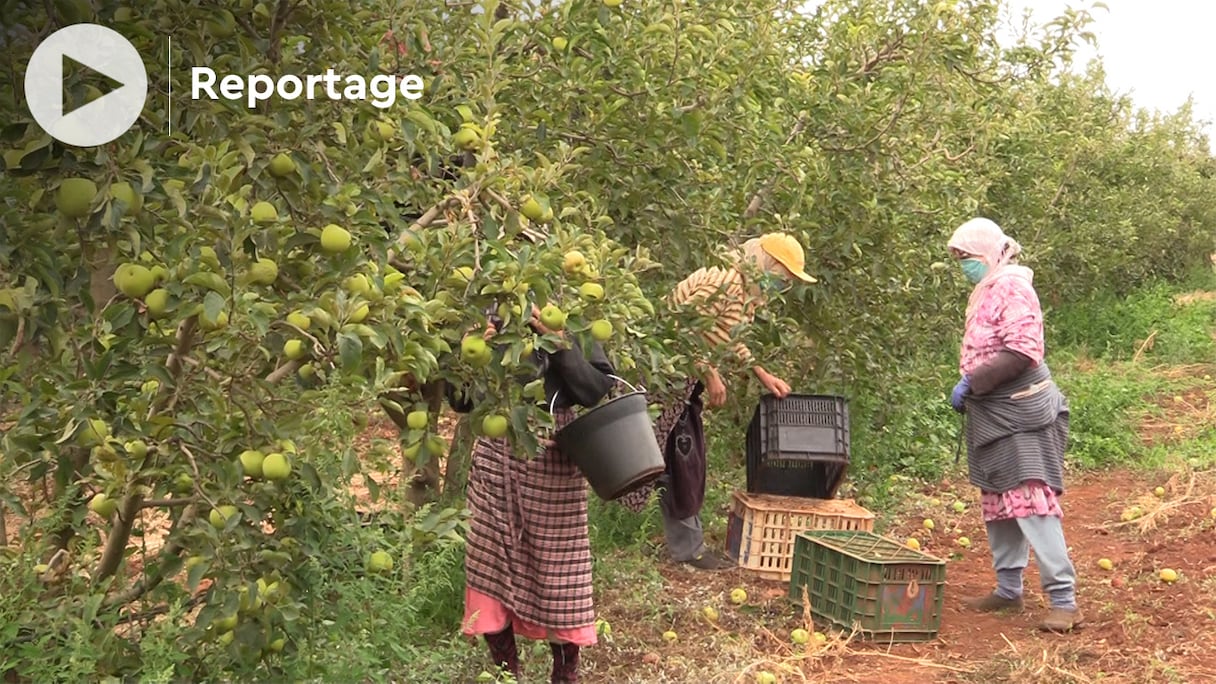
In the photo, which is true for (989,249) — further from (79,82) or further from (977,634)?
(79,82)

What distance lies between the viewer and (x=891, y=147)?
5.58 m

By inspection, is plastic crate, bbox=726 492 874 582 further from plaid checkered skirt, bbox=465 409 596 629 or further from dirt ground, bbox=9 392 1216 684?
plaid checkered skirt, bbox=465 409 596 629

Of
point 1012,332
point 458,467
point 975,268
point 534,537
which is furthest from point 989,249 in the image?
point 534,537

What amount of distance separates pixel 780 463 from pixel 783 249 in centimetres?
132

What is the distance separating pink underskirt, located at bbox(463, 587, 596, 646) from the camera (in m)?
3.88

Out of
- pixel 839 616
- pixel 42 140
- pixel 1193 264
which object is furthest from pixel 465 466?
pixel 1193 264

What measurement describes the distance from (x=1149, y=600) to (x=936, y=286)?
6.26 ft

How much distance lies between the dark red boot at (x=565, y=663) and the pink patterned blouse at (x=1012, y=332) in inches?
82.7

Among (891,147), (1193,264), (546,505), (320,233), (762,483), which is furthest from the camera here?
(1193,264)

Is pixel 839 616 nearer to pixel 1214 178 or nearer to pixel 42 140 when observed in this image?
pixel 42 140

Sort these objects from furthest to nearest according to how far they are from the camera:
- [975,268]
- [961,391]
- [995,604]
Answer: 1. [995,604]
2. [961,391]
3. [975,268]

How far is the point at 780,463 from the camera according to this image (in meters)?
6.21

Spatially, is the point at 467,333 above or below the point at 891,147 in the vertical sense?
below

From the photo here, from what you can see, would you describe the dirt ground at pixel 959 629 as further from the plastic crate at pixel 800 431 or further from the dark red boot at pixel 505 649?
the plastic crate at pixel 800 431
